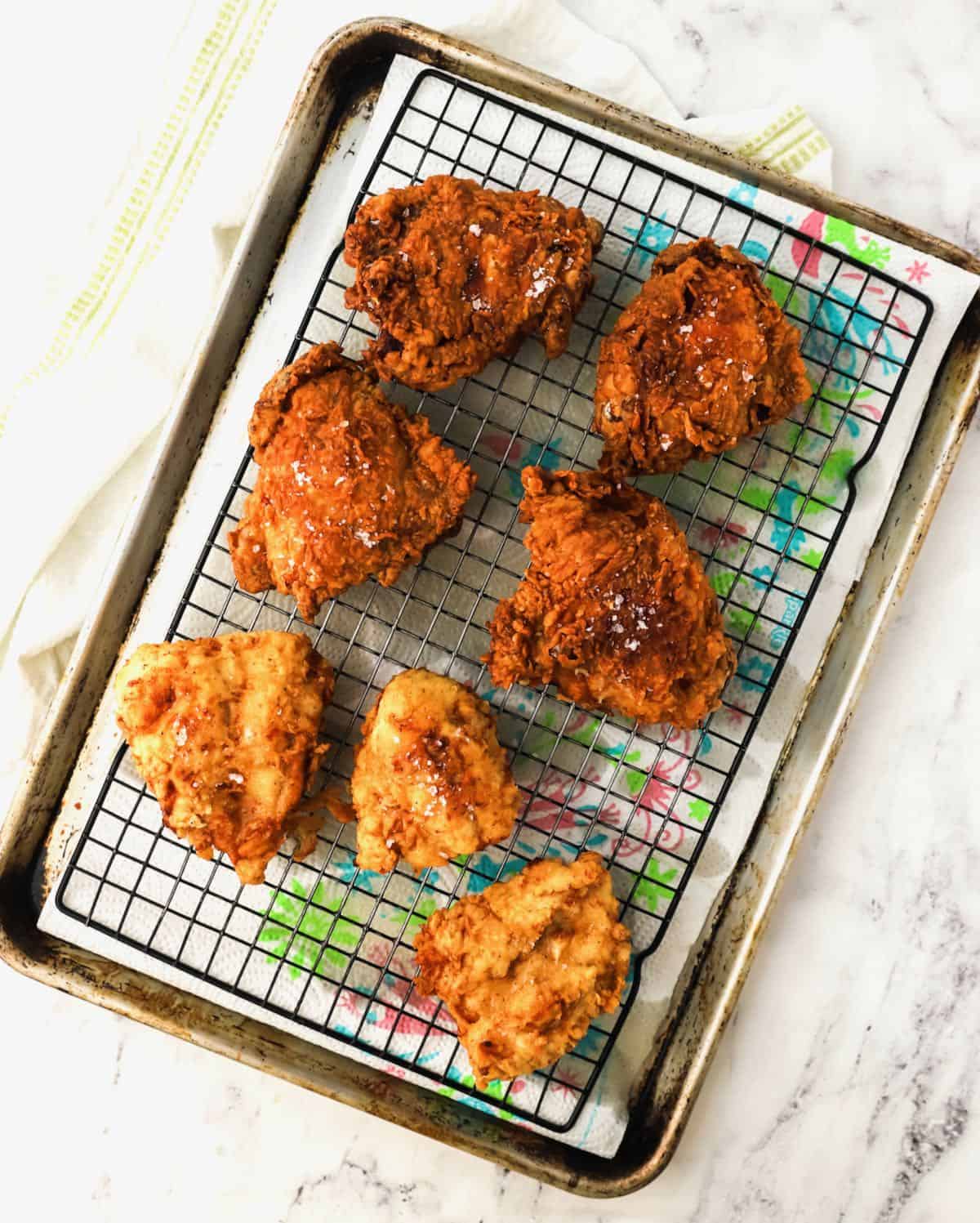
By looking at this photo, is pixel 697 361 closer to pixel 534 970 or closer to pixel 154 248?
pixel 534 970

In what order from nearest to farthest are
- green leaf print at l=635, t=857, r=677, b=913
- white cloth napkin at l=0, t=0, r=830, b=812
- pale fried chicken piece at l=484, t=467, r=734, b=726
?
pale fried chicken piece at l=484, t=467, r=734, b=726 < green leaf print at l=635, t=857, r=677, b=913 < white cloth napkin at l=0, t=0, r=830, b=812

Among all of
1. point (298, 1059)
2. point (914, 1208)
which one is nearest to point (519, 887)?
point (298, 1059)

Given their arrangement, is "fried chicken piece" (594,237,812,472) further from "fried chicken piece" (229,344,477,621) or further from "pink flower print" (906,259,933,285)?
"pink flower print" (906,259,933,285)

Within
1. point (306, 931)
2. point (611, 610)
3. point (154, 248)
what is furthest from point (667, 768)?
point (154, 248)

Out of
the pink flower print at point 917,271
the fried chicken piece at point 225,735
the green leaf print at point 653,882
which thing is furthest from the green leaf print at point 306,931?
the pink flower print at point 917,271

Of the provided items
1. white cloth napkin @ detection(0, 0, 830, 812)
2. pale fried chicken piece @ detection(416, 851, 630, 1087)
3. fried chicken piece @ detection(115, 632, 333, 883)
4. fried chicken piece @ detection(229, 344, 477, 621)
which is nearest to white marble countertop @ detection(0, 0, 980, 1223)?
white cloth napkin @ detection(0, 0, 830, 812)

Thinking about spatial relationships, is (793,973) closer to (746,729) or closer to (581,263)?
(746,729)

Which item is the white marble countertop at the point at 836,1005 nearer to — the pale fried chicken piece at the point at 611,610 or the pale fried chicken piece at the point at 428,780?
the pale fried chicken piece at the point at 611,610

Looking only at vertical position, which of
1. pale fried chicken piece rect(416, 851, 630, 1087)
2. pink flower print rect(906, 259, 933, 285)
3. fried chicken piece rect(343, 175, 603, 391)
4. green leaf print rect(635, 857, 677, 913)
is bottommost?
pale fried chicken piece rect(416, 851, 630, 1087)
